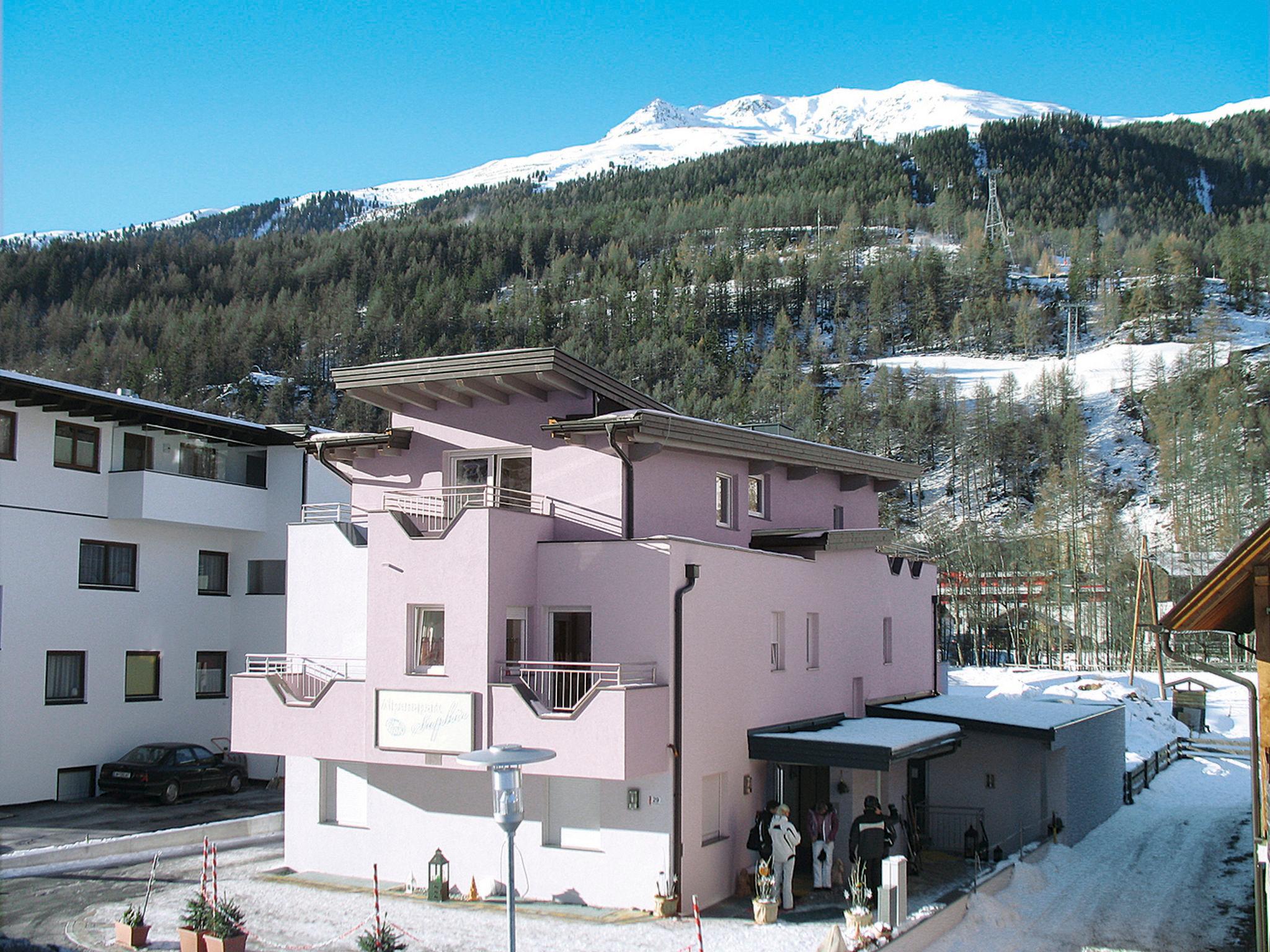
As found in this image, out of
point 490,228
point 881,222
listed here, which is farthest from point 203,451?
point 881,222

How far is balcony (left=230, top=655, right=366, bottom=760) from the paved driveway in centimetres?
504

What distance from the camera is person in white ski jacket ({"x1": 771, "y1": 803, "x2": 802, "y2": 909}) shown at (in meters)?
16.3

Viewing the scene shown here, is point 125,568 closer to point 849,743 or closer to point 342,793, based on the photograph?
point 342,793

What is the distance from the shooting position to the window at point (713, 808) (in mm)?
16906

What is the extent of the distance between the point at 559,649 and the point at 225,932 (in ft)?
20.9

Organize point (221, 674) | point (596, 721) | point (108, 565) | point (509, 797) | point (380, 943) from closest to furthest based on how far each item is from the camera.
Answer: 1. point (509, 797)
2. point (380, 943)
3. point (596, 721)
4. point (108, 565)
5. point (221, 674)

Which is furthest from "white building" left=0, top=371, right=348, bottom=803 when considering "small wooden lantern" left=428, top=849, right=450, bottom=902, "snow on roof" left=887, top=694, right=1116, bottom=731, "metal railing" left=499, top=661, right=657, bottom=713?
"snow on roof" left=887, top=694, right=1116, bottom=731

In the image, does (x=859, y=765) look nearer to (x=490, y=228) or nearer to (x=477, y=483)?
(x=477, y=483)

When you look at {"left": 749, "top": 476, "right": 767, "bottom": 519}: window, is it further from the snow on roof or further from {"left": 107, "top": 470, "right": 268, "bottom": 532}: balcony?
{"left": 107, "top": 470, "right": 268, "bottom": 532}: balcony

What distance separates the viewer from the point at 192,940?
13430 millimetres

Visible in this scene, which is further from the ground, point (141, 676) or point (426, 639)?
point (426, 639)

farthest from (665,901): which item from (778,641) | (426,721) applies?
(778,641)

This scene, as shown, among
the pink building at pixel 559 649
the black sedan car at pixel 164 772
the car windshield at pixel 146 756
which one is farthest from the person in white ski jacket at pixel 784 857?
the car windshield at pixel 146 756

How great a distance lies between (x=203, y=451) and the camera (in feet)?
95.5
